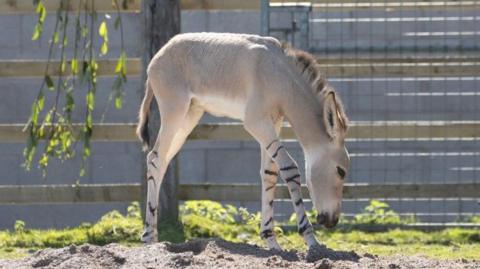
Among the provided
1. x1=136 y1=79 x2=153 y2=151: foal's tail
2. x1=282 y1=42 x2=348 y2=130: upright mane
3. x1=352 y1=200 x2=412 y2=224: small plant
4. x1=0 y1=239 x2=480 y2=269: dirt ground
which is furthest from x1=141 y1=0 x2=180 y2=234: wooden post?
x1=0 y1=239 x2=480 y2=269: dirt ground

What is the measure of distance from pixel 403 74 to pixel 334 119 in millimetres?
2996

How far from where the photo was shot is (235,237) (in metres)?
10.7

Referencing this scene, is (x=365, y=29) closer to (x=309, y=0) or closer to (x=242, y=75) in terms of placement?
(x=309, y=0)

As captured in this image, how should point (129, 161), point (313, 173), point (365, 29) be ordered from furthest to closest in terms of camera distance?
point (129, 161), point (365, 29), point (313, 173)

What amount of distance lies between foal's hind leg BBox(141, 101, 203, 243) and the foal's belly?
0.12m

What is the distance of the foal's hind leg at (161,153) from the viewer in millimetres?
9148

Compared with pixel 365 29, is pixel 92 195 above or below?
below

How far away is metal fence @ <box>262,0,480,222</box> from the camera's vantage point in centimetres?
1120

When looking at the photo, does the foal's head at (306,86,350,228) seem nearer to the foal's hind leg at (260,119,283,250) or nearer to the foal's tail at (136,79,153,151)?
the foal's hind leg at (260,119,283,250)

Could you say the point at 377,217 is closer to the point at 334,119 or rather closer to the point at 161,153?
the point at 161,153

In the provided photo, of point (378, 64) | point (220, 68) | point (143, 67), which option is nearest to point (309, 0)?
point (378, 64)

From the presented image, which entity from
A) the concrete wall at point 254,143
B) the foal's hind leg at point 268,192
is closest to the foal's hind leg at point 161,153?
the foal's hind leg at point 268,192

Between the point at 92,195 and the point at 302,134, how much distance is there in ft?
10.4

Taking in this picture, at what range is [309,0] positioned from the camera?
11500 millimetres
